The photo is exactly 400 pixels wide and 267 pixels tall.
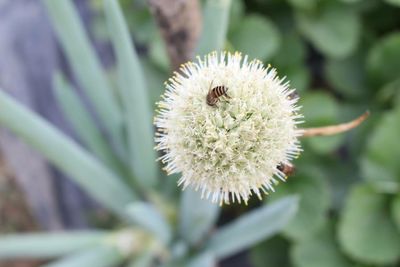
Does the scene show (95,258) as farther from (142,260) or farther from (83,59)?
(83,59)

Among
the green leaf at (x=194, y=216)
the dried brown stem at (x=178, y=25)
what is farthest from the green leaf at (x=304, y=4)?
the green leaf at (x=194, y=216)

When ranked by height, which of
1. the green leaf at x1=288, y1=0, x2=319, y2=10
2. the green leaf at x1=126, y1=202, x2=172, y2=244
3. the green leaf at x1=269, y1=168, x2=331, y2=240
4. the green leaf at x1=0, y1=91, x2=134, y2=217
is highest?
the green leaf at x1=288, y1=0, x2=319, y2=10

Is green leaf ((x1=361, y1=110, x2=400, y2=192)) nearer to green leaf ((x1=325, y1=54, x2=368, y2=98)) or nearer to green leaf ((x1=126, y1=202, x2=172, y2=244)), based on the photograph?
green leaf ((x1=325, y1=54, x2=368, y2=98))

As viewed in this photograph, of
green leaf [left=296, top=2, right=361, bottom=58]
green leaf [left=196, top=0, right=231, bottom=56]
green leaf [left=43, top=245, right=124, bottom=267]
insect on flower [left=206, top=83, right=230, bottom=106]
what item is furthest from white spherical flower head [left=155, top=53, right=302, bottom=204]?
green leaf [left=296, top=2, right=361, bottom=58]

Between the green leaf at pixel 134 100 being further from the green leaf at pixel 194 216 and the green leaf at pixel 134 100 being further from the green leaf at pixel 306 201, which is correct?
the green leaf at pixel 306 201

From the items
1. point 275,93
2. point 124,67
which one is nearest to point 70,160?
point 124,67

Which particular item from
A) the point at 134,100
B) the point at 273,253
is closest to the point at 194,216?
the point at 134,100

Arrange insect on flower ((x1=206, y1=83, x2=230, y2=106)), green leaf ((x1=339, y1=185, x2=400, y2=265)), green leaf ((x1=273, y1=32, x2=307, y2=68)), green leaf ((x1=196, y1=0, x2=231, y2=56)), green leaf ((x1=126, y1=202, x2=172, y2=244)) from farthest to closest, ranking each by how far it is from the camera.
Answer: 1. green leaf ((x1=273, y1=32, x2=307, y2=68))
2. green leaf ((x1=339, y1=185, x2=400, y2=265))
3. green leaf ((x1=126, y1=202, x2=172, y2=244))
4. green leaf ((x1=196, y1=0, x2=231, y2=56))
5. insect on flower ((x1=206, y1=83, x2=230, y2=106))
